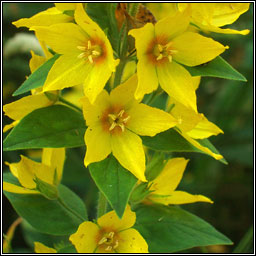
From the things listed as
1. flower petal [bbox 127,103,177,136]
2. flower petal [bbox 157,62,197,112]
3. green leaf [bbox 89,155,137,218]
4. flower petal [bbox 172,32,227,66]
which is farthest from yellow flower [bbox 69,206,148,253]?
flower petal [bbox 172,32,227,66]

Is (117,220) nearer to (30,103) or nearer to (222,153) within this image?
(30,103)

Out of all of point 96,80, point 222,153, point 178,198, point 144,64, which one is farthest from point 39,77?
point 222,153

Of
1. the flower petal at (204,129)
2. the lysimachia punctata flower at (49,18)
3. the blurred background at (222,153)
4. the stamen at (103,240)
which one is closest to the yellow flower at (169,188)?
the flower petal at (204,129)

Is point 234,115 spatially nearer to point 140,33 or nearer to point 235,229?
point 235,229

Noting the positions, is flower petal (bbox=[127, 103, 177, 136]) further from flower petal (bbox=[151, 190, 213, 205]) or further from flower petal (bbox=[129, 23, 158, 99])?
flower petal (bbox=[151, 190, 213, 205])

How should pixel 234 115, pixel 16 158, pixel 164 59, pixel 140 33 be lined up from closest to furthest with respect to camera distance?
pixel 140 33 < pixel 164 59 < pixel 16 158 < pixel 234 115

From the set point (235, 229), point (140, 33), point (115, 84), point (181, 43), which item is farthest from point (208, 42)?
point (235, 229)

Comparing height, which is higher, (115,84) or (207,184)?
(115,84)
